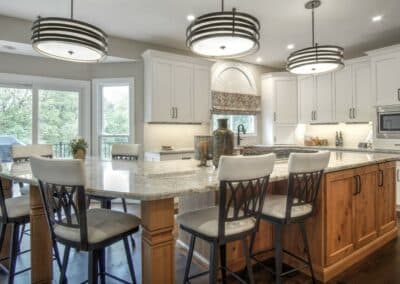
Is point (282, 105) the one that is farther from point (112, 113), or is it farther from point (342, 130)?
point (112, 113)

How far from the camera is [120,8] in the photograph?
3686 millimetres

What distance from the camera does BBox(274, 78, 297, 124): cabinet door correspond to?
621cm

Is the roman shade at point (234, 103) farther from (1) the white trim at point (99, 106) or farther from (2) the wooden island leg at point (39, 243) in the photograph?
(2) the wooden island leg at point (39, 243)

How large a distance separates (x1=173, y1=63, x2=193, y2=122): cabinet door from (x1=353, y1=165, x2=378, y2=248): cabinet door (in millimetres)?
3164

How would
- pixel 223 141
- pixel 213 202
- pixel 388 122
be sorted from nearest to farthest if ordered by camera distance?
pixel 223 141, pixel 213 202, pixel 388 122

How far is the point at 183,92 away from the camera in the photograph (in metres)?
5.11

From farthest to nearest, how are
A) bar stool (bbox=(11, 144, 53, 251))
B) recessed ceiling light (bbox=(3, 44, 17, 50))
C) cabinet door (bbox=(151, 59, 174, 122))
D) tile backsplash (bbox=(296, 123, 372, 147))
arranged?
tile backsplash (bbox=(296, 123, 372, 147)) < cabinet door (bbox=(151, 59, 174, 122)) < recessed ceiling light (bbox=(3, 44, 17, 50)) < bar stool (bbox=(11, 144, 53, 251))

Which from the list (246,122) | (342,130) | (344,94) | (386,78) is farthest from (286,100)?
(386,78)

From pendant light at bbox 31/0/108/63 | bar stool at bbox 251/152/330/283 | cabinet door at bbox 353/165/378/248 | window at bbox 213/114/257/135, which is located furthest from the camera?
window at bbox 213/114/257/135

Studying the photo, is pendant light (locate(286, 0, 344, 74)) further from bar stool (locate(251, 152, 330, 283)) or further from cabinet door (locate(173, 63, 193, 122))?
cabinet door (locate(173, 63, 193, 122))

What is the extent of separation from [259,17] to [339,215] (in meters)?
2.88

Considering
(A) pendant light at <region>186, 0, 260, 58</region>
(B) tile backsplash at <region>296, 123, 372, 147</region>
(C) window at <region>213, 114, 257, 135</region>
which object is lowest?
(B) tile backsplash at <region>296, 123, 372, 147</region>

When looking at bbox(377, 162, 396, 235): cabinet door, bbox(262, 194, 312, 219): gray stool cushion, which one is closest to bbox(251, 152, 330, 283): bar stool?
bbox(262, 194, 312, 219): gray stool cushion

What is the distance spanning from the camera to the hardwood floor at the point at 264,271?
91.0 inches
